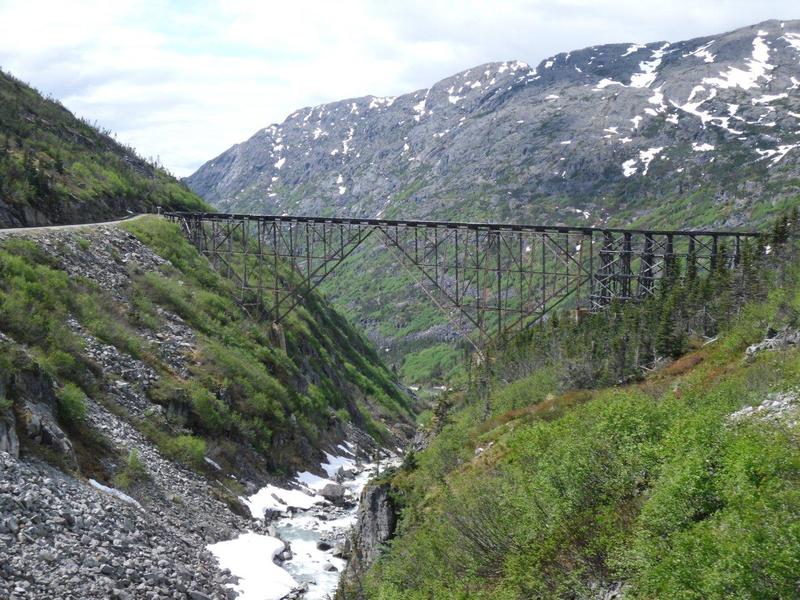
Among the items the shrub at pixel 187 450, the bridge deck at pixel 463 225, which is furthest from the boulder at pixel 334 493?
the bridge deck at pixel 463 225

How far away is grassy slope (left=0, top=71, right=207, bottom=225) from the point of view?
2317 inches

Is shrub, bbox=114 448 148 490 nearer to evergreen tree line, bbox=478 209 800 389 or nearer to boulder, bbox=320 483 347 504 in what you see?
boulder, bbox=320 483 347 504

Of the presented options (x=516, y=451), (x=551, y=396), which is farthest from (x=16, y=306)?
(x=551, y=396)

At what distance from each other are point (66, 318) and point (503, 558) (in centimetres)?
2913

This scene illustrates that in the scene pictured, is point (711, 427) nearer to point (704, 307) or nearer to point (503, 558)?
A: point (503, 558)

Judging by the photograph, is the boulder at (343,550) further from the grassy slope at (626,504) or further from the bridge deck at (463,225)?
the bridge deck at (463,225)

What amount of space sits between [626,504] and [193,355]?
34515 millimetres

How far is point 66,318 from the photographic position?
140ft

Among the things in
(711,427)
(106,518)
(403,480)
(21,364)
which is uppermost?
(21,364)

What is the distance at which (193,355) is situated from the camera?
49.5 metres

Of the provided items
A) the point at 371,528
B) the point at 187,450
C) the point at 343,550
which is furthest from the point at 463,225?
the point at 371,528

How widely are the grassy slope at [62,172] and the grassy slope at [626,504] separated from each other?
39120 mm

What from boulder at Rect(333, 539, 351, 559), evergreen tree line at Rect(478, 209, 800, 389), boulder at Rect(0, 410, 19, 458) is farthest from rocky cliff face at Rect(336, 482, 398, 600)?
evergreen tree line at Rect(478, 209, 800, 389)

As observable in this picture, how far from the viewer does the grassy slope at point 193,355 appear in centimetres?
3950
